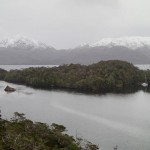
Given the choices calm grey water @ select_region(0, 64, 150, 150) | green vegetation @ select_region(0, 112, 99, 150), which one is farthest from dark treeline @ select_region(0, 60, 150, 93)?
green vegetation @ select_region(0, 112, 99, 150)

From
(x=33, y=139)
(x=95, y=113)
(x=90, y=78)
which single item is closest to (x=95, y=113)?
(x=95, y=113)

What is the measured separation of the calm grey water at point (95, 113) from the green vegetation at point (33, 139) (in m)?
10.2

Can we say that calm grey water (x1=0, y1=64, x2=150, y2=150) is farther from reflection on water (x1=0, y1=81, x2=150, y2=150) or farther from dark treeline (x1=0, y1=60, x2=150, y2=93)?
dark treeline (x1=0, y1=60, x2=150, y2=93)

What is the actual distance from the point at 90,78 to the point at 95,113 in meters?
71.9

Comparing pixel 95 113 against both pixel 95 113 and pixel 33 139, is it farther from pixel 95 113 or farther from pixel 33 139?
pixel 33 139

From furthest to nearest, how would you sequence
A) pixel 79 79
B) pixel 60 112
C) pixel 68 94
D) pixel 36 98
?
pixel 79 79
pixel 68 94
pixel 36 98
pixel 60 112

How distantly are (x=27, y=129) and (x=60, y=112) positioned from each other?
42.3m

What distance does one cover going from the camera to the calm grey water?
6969cm

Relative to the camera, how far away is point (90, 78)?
16838 cm

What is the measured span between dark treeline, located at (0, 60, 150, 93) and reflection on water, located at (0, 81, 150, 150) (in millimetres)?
18462

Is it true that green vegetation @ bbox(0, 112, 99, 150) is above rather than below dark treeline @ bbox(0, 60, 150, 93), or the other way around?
below

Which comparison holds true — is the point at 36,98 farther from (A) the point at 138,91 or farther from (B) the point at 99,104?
(A) the point at 138,91

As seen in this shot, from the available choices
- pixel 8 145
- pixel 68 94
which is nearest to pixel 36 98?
pixel 68 94

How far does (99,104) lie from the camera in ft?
374
